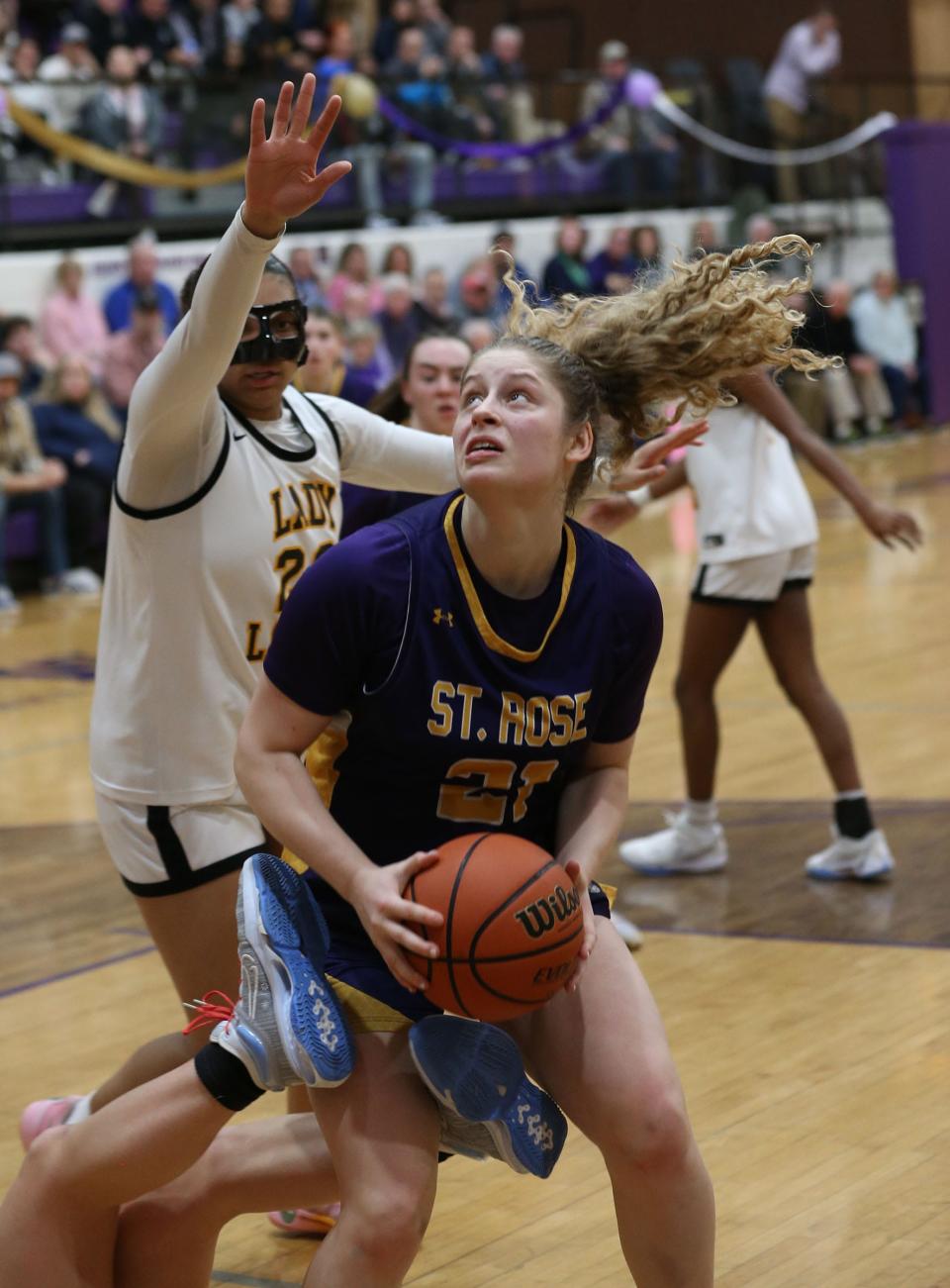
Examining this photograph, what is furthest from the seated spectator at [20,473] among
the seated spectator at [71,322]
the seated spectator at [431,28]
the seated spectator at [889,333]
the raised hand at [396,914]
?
the seated spectator at [889,333]

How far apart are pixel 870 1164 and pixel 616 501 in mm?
1500

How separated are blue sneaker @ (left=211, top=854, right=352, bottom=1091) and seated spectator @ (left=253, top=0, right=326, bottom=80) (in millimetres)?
14404

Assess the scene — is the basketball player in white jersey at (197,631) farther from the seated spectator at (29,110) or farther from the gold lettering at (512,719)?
the seated spectator at (29,110)

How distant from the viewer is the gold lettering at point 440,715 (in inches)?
→ 112

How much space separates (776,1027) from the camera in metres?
4.59

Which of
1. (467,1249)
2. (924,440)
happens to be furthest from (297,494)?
(924,440)

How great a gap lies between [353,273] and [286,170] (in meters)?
12.3

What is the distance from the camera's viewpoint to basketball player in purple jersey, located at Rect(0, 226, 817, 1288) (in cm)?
271

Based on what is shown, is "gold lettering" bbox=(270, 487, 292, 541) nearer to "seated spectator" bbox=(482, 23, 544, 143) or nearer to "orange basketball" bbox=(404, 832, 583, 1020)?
"orange basketball" bbox=(404, 832, 583, 1020)

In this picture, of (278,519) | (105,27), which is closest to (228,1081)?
(278,519)

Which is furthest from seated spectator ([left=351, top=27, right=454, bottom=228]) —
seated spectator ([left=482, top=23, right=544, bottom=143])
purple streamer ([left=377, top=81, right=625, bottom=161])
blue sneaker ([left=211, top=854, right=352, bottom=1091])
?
blue sneaker ([left=211, top=854, right=352, bottom=1091])

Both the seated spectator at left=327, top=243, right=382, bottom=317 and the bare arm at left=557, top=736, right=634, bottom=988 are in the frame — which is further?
the seated spectator at left=327, top=243, right=382, bottom=317

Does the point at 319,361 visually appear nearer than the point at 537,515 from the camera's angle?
No

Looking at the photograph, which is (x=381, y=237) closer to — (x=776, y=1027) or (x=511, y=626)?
(x=776, y=1027)
